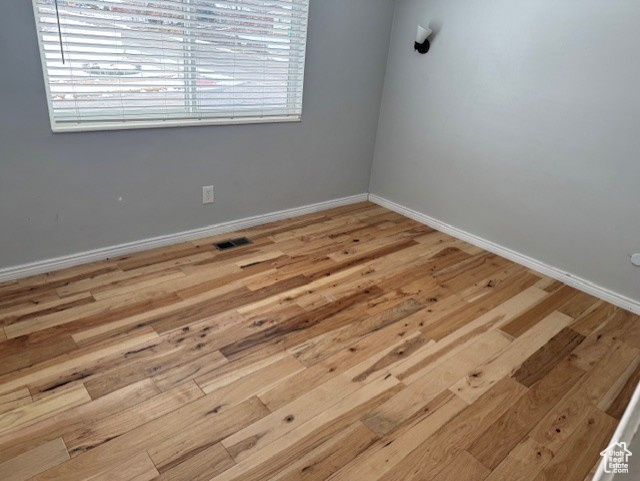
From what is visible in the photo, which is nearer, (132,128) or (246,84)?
(132,128)

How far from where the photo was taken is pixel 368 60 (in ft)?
11.0

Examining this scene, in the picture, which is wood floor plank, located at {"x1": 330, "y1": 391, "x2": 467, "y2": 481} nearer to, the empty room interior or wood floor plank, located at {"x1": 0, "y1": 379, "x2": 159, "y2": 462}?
the empty room interior

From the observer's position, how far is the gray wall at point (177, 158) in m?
2.13

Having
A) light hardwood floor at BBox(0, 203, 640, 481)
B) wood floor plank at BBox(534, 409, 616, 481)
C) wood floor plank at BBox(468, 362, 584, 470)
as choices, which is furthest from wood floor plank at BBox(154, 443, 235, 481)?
wood floor plank at BBox(534, 409, 616, 481)

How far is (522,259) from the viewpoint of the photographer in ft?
9.73

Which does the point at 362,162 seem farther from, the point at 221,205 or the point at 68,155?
the point at 68,155

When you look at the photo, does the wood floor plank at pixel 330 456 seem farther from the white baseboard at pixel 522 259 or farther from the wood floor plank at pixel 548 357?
the white baseboard at pixel 522 259

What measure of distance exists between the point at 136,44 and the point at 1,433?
6.10 feet

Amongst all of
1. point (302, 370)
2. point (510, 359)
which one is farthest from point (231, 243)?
point (510, 359)

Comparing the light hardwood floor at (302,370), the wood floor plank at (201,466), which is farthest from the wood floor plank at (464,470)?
the wood floor plank at (201,466)

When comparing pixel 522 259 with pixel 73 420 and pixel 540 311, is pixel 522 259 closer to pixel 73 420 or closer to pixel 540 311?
pixel 540 311

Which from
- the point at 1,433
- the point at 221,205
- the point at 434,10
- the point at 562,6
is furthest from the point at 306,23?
the point at 1,433

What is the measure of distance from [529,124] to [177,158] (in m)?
2.16

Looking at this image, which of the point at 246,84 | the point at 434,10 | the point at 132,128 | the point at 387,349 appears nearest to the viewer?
the point at 387,349
